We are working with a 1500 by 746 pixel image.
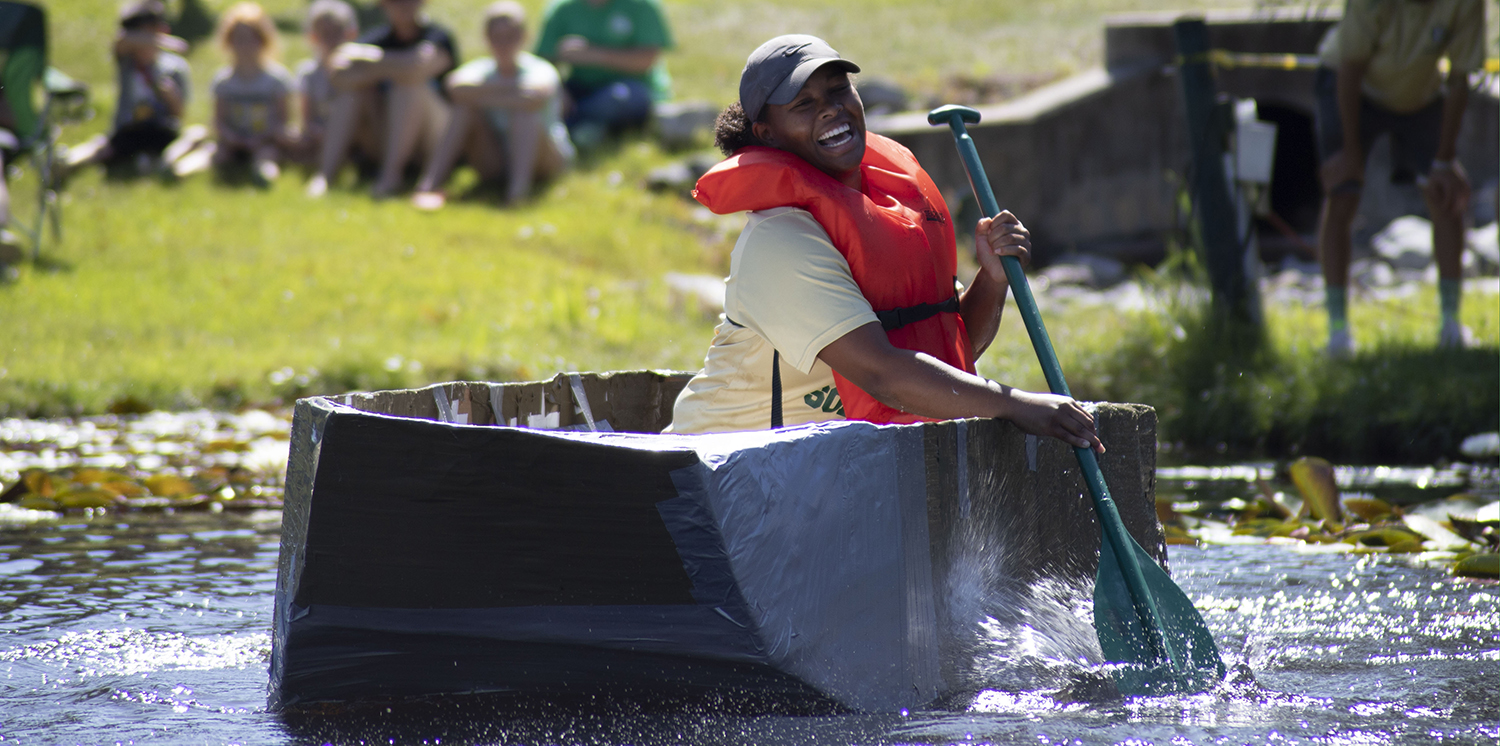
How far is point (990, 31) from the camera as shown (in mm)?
17016

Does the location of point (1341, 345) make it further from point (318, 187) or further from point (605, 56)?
point (318, 187)

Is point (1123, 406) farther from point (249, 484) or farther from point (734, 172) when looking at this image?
point (249, 484)

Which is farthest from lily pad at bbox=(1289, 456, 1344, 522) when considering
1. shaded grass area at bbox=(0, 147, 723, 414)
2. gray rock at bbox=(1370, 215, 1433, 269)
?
gray rock at bbox=(1370, 215, 1433, 269)

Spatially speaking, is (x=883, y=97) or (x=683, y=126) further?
(x=883, y=97)

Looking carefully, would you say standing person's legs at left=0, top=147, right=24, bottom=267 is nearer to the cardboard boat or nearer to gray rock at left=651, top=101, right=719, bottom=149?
gray rock at left=651, top=101, right=719, bottom=149

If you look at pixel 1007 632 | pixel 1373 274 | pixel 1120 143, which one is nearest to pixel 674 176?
pixel 1120 143

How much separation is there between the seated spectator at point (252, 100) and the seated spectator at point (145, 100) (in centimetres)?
28

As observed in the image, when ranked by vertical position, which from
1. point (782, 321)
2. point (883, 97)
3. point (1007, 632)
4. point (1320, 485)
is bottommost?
point (1007, 632)

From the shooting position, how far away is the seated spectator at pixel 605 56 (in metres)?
11.2

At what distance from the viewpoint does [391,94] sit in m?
10.4

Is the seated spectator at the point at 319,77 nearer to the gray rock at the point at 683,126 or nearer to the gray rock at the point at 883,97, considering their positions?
the gray rock at the point at 683,126

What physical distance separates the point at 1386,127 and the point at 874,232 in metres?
4.29

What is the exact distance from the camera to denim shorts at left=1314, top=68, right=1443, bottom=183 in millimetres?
6734

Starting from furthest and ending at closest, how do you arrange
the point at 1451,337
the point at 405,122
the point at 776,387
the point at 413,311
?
the point at 405,122 < the point at 413,311 < the point at 1451,337 < the point at 776,387
